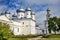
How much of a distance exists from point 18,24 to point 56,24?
15.3m

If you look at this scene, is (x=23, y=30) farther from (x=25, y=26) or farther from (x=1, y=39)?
(x=1, y=39)

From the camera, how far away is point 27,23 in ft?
285

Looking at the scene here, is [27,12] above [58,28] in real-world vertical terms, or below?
above

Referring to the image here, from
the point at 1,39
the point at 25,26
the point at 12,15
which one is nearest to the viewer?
the point at 1,39

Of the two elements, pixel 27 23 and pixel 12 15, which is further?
pixel 12 15

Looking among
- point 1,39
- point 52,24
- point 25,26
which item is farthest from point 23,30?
point 1,39

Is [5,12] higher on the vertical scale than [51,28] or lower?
higher

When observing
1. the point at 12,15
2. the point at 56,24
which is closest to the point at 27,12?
the point at 12,15

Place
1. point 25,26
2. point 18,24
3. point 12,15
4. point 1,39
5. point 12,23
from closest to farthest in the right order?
point 1,39
point 12,23
point 18,24
point 25,26
point 12,15

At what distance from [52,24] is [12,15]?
84.9 feet

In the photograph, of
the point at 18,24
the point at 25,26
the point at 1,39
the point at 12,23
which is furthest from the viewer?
the point at 25,26

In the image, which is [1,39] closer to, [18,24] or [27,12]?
[18,24]

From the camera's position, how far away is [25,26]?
282 feet

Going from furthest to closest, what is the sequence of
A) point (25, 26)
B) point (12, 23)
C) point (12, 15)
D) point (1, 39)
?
point (12, 15), point (25, 26), point (12, 23), point (1, 39)
